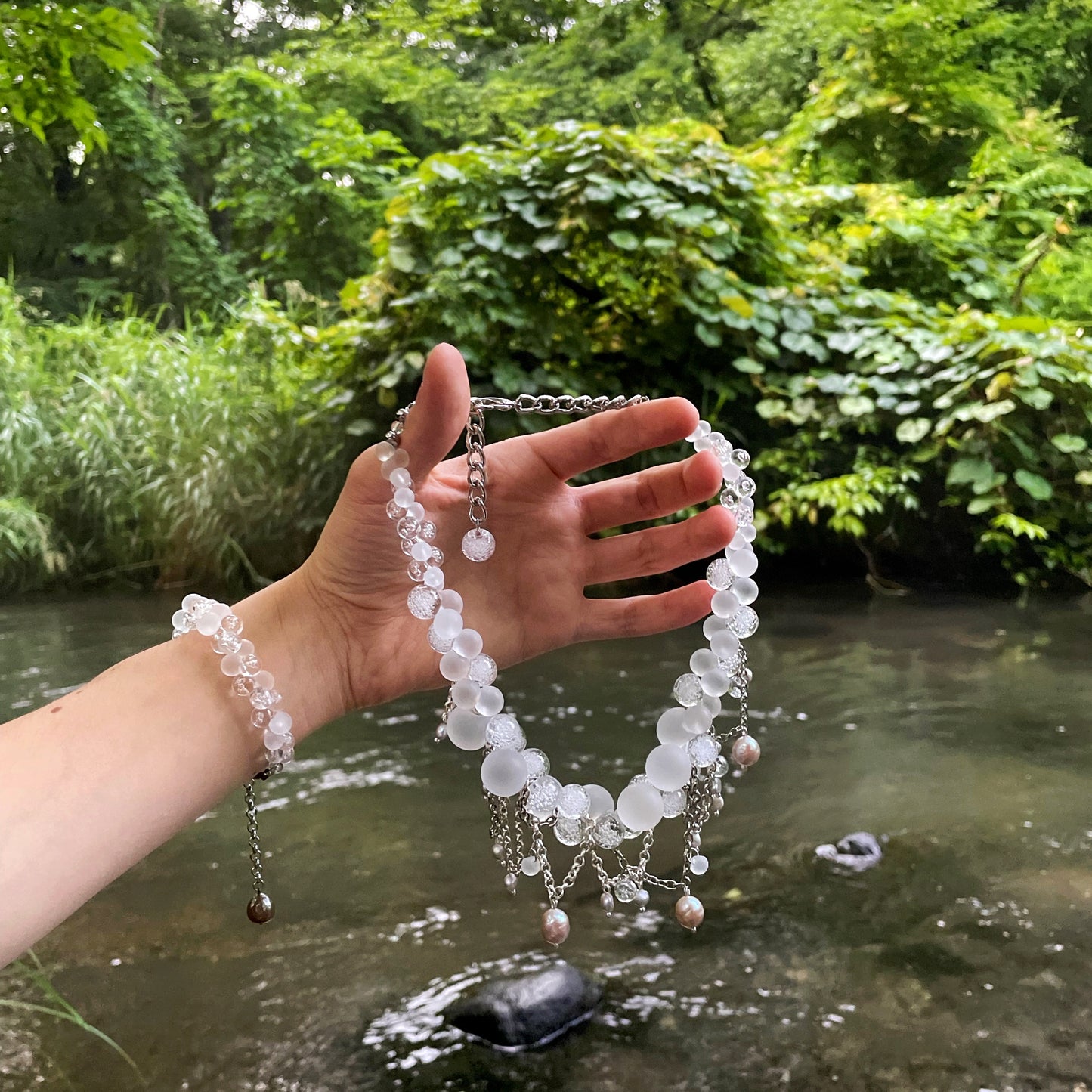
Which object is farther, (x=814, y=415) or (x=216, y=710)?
(x=814, y=415)

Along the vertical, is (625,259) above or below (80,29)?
below

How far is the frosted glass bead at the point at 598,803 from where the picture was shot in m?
0.71

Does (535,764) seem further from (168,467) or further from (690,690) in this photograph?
(168,467)

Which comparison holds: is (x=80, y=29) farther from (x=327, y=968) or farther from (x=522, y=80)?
(x=522, y=80)

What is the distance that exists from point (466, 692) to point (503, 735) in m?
0.04

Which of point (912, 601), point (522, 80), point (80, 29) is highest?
point (522, 80)

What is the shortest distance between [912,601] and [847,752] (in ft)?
2.92

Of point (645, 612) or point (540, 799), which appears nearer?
point (540, 799)

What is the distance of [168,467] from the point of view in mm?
2635

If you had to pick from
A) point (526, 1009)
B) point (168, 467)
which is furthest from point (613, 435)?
point (168, 467)

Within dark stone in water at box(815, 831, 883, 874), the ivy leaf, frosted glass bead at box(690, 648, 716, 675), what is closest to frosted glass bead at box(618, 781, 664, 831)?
frosted glass bead at box(690, 648, 716, 675)

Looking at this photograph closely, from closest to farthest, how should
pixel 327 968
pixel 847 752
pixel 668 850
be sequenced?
1. pixel 327 968
2. pixel 668 850
3. pixel 847 752

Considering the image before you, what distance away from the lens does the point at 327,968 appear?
2.93ft

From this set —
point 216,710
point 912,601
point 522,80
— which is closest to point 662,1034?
point 216,710
